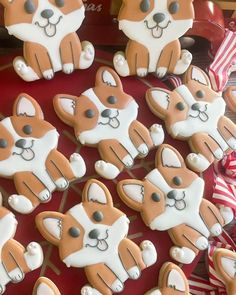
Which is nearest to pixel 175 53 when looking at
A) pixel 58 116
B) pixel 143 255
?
pixel 58 116

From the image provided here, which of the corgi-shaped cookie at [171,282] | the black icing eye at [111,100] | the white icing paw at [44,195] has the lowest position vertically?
the corgi-shaped cookie at [171,282]

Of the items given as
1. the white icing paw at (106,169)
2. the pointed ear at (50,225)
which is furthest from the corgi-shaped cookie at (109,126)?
the pointed ear at (50,225)

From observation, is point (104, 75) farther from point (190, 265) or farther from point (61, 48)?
point (190, 265)

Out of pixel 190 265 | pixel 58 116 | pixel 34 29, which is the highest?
pixel 34 29

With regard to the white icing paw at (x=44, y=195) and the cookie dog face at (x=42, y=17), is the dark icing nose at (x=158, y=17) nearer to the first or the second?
the cookie dog face at (x=42, y=17)

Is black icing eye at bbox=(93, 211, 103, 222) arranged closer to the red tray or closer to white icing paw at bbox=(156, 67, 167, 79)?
the red tray

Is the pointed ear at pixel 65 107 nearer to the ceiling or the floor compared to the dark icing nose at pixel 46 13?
nearer to the floor

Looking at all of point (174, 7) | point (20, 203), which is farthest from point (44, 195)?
point (174, 7)

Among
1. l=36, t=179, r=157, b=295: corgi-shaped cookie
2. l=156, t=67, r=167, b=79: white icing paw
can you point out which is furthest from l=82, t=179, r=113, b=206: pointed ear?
l=156, t=67, r=167, b=79: white icing paw
